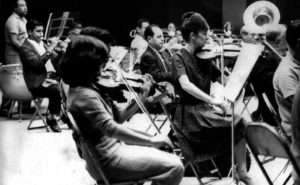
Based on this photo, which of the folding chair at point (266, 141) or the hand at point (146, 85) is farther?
the hand at point (146, 85)

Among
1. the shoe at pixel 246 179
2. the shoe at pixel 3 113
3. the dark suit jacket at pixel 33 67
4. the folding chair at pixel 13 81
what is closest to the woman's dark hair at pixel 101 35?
the shoe at pixel 246 179

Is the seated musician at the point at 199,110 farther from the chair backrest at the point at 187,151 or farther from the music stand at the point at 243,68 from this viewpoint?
the music stand at the point at 243,68

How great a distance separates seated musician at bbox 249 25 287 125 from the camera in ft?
14.3

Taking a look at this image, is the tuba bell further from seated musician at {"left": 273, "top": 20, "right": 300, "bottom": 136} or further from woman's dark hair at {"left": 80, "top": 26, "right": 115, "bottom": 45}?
woman's dark hair at {"left": 80, "top": 26, "right": 115, "bottom": 45}

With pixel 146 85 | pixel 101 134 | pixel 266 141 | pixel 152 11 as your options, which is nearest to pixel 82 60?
pixel 101 134

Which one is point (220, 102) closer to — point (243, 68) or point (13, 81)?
point (243, 68)

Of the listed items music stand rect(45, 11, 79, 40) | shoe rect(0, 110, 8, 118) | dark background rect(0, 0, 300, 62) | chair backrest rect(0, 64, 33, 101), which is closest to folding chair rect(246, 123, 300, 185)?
chair backrest rect(0, 64, 33, 101)

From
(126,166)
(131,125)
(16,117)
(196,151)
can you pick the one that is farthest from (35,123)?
(126,166)

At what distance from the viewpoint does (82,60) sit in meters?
2.67

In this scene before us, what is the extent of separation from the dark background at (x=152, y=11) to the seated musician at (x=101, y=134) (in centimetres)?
891

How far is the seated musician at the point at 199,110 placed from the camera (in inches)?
145

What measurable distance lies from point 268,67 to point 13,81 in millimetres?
3777

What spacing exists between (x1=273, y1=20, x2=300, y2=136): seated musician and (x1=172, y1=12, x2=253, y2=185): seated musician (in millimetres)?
543

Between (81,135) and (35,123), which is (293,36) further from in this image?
(35,123)
